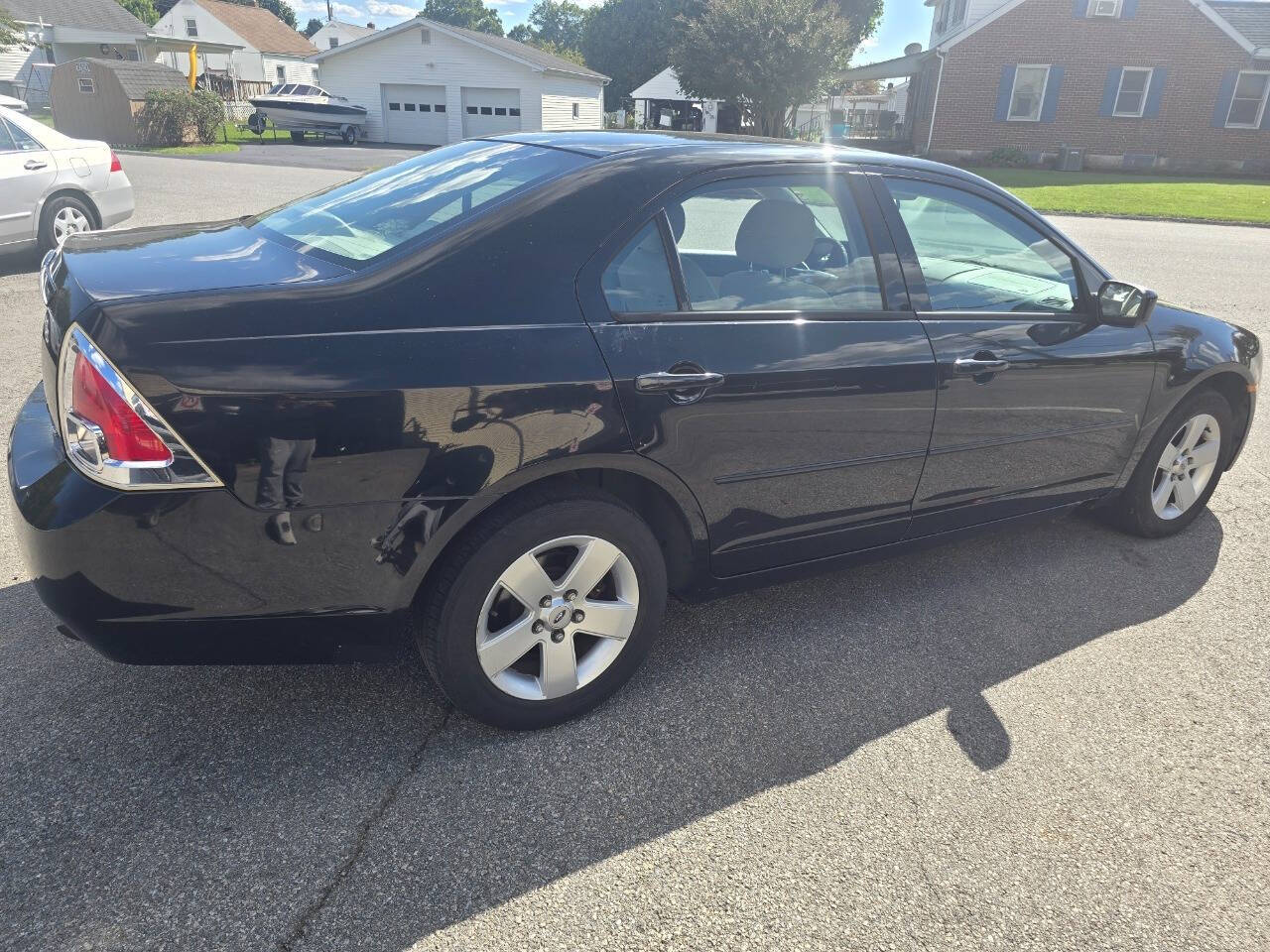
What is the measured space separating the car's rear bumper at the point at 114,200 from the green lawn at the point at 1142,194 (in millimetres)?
14730

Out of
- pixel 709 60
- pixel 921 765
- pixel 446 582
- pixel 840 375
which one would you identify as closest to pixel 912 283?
pixel 840 375

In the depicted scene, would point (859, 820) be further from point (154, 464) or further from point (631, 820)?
point (154, 464)

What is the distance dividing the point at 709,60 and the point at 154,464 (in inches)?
1372

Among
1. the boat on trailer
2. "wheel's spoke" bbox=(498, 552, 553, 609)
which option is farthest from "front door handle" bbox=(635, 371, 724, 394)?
the boat on trailer

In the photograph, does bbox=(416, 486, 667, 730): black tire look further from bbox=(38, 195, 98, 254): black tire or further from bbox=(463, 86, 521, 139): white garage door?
bbox=(463, 86, 521, 139): white garage door

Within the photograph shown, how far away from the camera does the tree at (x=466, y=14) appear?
90688mm

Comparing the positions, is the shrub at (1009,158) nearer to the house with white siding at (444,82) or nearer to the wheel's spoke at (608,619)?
the house with white siding at (444,82)

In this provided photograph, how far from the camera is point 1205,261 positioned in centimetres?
1259

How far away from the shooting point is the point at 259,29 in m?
58.0

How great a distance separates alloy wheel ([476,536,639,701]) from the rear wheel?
309 inches

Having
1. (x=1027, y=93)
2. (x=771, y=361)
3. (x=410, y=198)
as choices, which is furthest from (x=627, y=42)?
(x=771, y=361)

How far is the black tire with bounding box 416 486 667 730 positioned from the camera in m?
2.46

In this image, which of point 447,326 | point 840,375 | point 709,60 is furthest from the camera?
point 709,60

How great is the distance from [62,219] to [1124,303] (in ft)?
29.6
